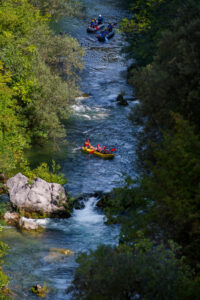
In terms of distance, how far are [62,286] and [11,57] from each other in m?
14.7

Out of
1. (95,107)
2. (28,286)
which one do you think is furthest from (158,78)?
(95,107)

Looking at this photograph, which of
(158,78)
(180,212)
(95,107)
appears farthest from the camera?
(95,107)

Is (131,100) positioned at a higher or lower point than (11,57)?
lower

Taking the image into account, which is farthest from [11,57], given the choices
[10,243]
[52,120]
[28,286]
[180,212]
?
[180,212]

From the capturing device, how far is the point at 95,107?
3222 cm

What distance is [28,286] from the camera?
46.8 feet

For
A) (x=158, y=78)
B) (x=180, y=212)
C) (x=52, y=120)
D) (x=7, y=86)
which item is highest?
(x=158, y=78)

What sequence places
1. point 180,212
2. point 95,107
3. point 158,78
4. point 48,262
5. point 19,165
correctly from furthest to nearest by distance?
point 95,107 → point 19,165 → point 48,262 → point 158,78 → point 180,212

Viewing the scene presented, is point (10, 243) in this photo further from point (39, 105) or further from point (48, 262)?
point (39, 105)

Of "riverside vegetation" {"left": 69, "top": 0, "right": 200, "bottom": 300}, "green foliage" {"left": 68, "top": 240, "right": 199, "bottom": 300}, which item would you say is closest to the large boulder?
"riverside vegetation" {"left": 69, "top": 0, "right": 200, "bottom": 300}

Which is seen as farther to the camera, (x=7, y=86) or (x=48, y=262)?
(x=7, y=86)

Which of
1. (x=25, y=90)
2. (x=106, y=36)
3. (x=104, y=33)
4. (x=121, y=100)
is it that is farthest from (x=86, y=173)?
(x=106, y=36)

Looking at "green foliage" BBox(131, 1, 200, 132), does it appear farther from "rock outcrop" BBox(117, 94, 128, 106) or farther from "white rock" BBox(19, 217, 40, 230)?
"rock outcrop" BBox(117, 94, 128, 106)

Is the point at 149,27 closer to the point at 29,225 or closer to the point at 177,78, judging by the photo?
the point at 177,78
